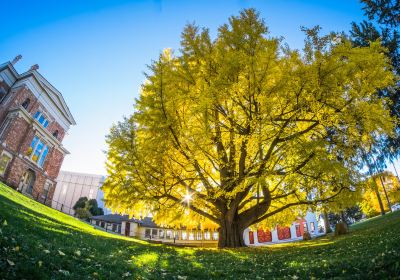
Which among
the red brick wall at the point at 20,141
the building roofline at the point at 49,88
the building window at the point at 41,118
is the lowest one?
the red brick wall at the point at 20,141

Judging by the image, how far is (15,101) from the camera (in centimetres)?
2645

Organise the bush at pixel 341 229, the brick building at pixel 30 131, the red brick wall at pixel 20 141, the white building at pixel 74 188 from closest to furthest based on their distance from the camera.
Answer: the bush at pixel 341 229 < the red brick wall at pixel 20 141 < the brick building at pixel 30 131 < the white building at pixel 74 188

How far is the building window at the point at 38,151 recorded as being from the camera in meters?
29.0

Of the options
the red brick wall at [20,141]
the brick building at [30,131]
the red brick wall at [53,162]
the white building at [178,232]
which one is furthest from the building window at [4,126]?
the white building at [178,232]

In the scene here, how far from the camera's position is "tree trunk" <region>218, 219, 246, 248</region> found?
14104 millimetres

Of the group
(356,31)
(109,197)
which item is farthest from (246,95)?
(356,31)

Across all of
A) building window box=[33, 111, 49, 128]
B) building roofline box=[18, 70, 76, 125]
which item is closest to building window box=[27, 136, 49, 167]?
building window box=[33, 111, 49, 128]

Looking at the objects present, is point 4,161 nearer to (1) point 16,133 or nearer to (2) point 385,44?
(1) point 16,133

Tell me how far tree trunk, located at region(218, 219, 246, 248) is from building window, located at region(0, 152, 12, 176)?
75.2ft

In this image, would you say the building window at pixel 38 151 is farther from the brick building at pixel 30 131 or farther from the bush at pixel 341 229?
the bush at pixel 341 229

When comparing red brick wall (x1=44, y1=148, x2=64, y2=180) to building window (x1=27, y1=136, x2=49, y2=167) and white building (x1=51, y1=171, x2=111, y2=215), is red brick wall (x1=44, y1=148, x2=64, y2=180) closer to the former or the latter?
building window (x1=27, y1=136, x2=49, y2=167)

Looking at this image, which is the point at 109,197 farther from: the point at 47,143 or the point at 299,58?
the point at 47,143

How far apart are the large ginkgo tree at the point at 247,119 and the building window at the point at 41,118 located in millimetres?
22271

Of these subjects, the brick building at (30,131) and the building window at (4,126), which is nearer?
the building window at (4,126)
